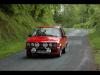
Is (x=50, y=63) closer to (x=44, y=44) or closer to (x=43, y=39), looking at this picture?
(x=44, y=44)

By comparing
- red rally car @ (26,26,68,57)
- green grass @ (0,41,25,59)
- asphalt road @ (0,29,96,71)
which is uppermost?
red rally car @ (26,26,68,57)

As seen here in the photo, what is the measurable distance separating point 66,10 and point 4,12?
5.76m

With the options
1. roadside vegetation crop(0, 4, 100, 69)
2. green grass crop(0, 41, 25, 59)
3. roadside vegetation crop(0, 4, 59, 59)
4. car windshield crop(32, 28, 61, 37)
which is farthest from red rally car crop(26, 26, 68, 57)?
roadside vegetation crop(0, 4, 59, 59)

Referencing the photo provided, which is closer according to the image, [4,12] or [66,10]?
[66,10]

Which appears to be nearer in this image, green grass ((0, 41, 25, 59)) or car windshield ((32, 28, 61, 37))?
car windshield ((32, 28, 61, 37))

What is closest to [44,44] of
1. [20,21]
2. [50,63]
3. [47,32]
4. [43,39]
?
[43,39]

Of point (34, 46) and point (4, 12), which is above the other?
point (4, 12)

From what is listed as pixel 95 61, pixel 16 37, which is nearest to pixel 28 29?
pixel 16 37

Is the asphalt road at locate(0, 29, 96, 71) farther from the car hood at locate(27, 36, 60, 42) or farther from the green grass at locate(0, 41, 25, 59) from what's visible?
the car hood at locate(27, 36, 60, 42)

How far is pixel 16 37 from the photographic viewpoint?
82.9ft

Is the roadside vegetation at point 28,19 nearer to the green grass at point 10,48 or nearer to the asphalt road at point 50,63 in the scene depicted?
the green grass at point 10,48
